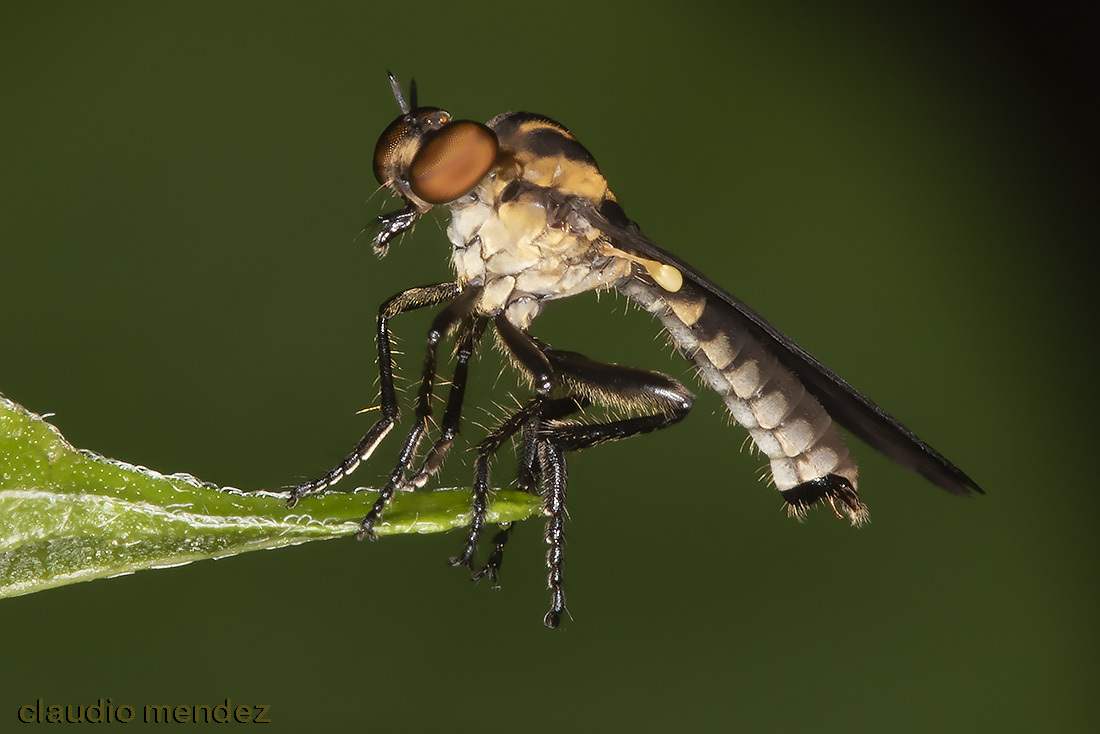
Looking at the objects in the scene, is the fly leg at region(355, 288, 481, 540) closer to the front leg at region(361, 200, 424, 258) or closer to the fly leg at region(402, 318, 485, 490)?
the fly leg at region(402, 318, 485, 490)

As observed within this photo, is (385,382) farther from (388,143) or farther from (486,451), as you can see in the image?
(388,143)

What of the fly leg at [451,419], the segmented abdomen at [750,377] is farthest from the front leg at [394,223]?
the segmented abdomen at [750,377]

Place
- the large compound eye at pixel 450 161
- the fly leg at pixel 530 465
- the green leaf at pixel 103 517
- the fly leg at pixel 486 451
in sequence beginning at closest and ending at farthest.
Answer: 1. the green leaf at pixel 103 517
2. the fly leg at pixel 486 451
3. the large compound eye at pixel 450 161
4. the fly leg at pixel 530 465

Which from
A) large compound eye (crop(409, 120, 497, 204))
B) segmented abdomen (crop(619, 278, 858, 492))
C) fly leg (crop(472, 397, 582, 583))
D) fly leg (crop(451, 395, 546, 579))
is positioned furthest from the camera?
segmented abdomen (crop(619, 278, 858, 492))

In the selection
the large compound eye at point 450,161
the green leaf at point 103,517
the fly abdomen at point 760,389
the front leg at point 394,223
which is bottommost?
the green leaf at point 103,517

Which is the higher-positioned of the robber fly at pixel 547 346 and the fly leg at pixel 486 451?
the robber fly at pixel 547 346

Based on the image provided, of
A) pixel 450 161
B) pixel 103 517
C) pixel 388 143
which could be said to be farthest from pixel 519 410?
pixel 103 517

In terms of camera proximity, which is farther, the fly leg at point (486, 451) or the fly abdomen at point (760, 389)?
the fly abdomen at point (760, 389)

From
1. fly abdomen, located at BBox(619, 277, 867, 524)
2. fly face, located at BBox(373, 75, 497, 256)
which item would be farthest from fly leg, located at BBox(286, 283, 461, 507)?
fly abdomen, located at BBox(619, 277, 867, 524)

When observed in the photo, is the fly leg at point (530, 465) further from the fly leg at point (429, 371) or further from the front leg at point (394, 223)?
the front leg at point (394, 223)
